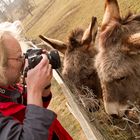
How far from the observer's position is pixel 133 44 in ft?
18.5

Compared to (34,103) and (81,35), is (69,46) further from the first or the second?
(34,103)

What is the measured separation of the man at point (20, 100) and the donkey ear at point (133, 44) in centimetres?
236

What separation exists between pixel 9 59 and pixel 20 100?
53cm

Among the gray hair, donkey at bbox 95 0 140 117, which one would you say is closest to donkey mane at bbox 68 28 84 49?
donkey at bbox 95 0 140 117

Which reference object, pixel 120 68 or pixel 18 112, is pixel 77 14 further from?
pixel 18 112

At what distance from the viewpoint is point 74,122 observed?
33.6ft

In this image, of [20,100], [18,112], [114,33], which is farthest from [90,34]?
[18,112]

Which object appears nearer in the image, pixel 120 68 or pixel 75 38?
pixel 120 68

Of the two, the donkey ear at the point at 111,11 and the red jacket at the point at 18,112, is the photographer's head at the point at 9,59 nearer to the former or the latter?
the red jacket at the point at 18,112

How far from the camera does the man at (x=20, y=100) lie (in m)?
3.01

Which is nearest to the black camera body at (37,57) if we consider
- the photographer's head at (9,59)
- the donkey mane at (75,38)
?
the photographer's head at (9,59)

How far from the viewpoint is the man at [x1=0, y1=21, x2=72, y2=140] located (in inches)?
118

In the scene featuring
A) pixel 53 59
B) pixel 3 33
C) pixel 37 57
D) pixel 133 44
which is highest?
pixel 3 33

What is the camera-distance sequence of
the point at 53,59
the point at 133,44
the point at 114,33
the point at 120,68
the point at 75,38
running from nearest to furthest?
the point at 53,59, the point at 133,44, the point at 120,68, the point at 114,33, the point at 75,38
